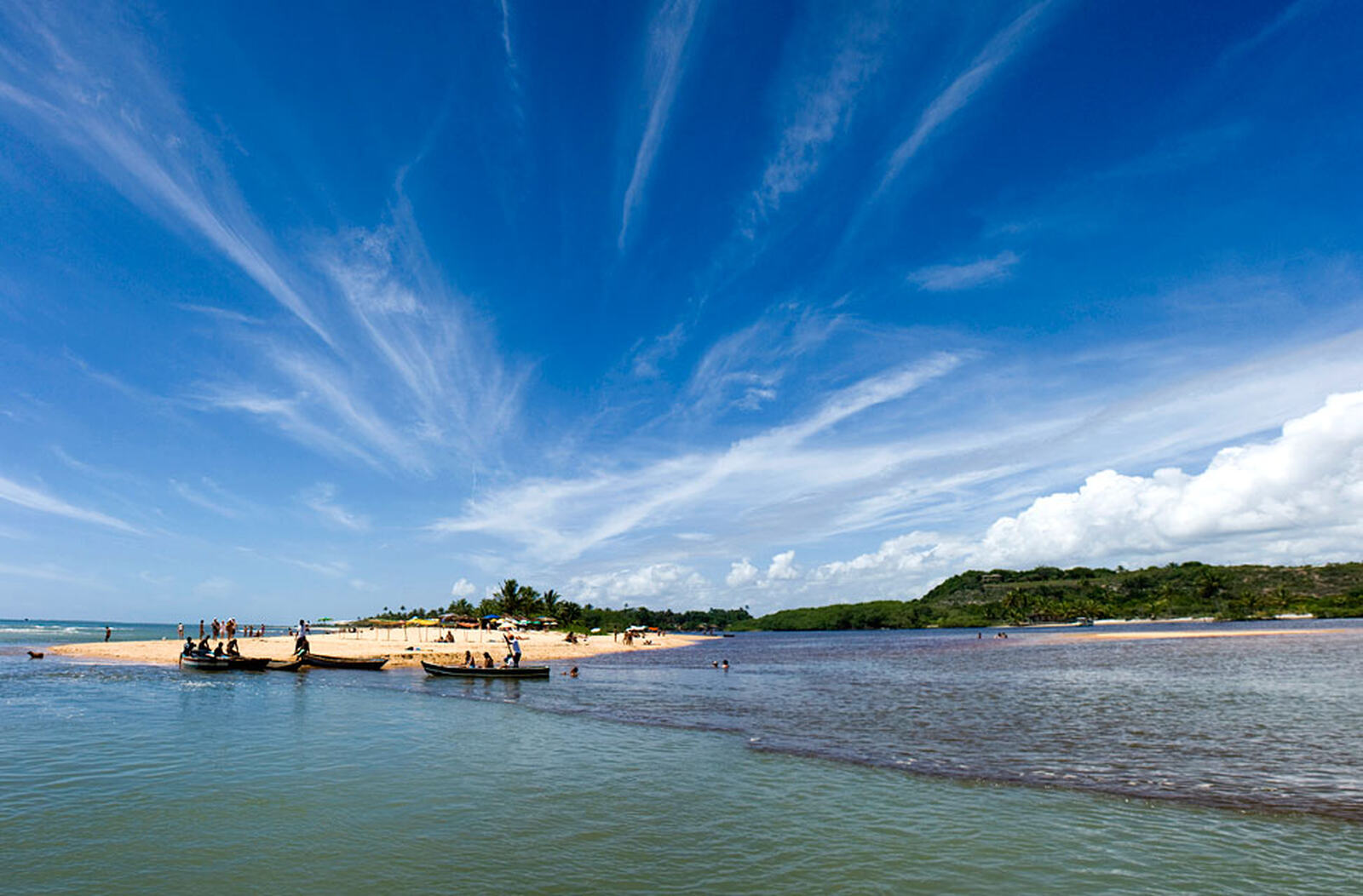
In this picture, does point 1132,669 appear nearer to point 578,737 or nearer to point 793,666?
point 793,666

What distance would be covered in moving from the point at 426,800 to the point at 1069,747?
21.3m

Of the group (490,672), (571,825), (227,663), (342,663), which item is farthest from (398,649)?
(571,825)

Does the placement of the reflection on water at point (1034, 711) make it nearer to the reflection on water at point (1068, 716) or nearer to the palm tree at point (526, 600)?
the reflection on water at point (1068, 716)

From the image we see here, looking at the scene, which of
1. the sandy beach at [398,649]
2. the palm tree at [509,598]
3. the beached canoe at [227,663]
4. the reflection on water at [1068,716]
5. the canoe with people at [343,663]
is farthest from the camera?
the palm tree at [509,598]

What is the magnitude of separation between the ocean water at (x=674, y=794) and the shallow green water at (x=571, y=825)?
0.27 ft

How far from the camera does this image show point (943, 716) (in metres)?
32.2

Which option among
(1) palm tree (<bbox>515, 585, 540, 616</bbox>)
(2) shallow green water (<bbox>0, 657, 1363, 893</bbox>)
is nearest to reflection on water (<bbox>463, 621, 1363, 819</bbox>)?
(2) shallow green water (<bbox>0, 657, 1363, 893</bbox>)

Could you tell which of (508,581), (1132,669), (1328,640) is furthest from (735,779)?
(508,581)

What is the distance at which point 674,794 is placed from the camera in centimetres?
1806

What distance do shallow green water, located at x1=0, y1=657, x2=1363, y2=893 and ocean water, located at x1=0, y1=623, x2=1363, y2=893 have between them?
0.27ft

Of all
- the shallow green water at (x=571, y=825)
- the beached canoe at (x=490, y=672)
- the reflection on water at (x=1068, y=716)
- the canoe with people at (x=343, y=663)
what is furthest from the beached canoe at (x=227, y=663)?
the shallow green water at (x=571, y=825)

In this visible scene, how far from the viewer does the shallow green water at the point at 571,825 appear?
1226 cm

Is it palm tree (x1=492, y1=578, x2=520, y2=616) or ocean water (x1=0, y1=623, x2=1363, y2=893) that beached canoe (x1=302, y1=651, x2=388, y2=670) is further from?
palm tree (x1=492, y1=578, x2=520, y2=616)

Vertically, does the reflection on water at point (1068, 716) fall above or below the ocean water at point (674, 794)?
below
